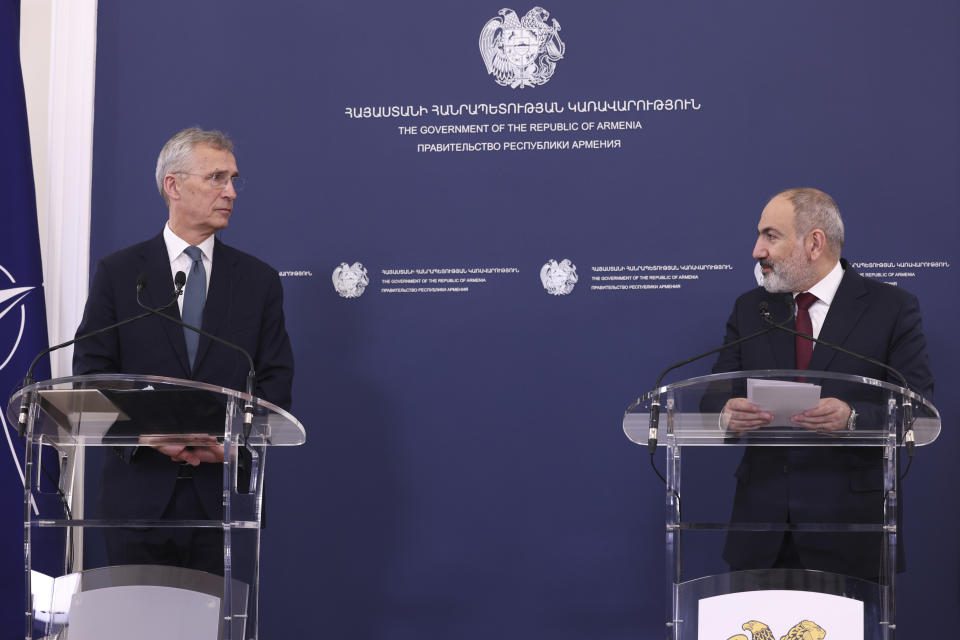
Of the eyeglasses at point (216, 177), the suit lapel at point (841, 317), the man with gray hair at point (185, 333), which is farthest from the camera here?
the eyeglasses at point (216, 177)

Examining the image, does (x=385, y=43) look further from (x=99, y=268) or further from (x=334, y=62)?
(x=99, y=268)

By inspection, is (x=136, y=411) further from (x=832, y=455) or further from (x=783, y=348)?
(x=783, y=348)

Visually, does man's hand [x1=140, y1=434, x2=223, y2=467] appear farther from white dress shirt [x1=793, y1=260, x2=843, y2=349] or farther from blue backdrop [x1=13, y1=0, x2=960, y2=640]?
white dress shirt [x1=793, y1=260, x2=843, y2=349]

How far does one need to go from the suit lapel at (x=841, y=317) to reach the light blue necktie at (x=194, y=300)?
186cm

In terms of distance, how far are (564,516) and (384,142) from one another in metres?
1.66

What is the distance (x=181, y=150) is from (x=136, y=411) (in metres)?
1.34

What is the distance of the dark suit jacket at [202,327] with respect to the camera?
126 inches

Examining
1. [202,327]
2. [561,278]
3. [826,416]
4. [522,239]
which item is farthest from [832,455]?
[202,327]

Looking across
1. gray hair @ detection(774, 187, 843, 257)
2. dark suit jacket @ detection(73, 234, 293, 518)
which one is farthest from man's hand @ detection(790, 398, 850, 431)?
dark suit jacket @ detection(73, 234, 293, 518)

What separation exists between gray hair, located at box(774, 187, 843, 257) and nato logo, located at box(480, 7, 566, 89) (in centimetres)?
125

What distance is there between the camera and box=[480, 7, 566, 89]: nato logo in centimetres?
421

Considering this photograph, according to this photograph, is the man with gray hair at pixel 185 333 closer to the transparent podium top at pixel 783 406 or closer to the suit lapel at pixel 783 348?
the transparent podium top at pixel 783 406

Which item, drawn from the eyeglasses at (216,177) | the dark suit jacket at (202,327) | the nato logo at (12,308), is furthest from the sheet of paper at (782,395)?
the nato logo at (12,308)

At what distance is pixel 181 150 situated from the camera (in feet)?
11.5
